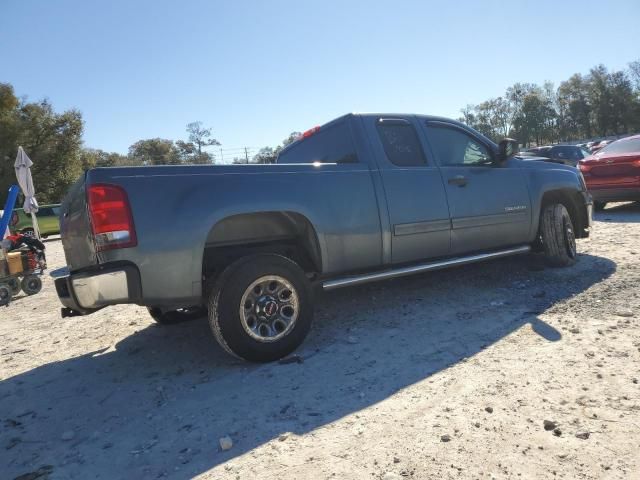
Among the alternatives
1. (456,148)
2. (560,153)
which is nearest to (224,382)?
(456,148)

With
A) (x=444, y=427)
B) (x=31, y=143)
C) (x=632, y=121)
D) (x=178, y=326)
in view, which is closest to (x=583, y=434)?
(x=444, y=427)

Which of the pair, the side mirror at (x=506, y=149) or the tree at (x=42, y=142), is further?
the tree at (x=42, y=142)

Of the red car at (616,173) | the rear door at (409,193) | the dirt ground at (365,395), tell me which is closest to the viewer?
the dirt ground at (365,395)

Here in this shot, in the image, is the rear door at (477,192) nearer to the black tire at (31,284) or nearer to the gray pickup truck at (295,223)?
the gray pickup truck at (295,223)

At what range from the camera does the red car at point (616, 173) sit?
27.9 feet

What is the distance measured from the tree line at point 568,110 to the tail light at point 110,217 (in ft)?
235

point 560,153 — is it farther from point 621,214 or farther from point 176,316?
point 176,316

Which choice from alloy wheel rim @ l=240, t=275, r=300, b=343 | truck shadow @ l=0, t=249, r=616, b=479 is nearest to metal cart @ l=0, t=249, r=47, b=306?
truck shadow @ l=0, t=249, r=616, b=479

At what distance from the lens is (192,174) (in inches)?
118

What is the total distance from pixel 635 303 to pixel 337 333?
256cm

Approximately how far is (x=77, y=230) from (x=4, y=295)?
15.4 feet

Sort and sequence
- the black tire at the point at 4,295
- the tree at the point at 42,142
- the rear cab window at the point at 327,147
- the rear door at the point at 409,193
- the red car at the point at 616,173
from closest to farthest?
the rear door at the point at 409,193, the rear cab window at the point at 327,147, the black tire at the point at 4,295, the red car at the point at 616,173, the tree at the point at 42,142

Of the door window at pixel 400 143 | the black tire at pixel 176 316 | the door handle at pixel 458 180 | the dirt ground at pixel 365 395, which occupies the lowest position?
the dirt ground at pixel 365 395

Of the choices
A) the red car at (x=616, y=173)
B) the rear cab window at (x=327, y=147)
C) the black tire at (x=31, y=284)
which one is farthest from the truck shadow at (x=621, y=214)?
the black tire at (x=31, y=284)
